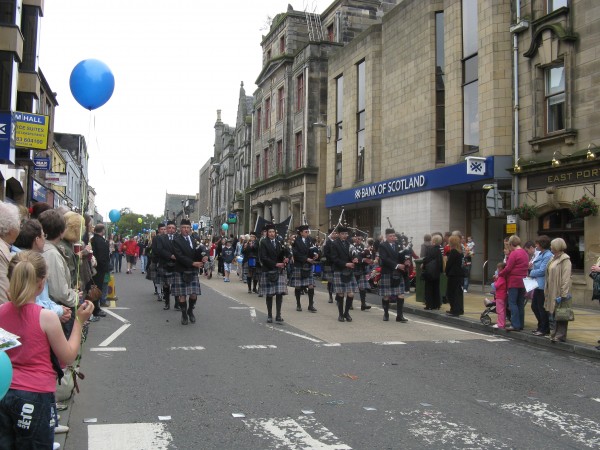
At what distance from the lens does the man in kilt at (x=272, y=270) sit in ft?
37.7

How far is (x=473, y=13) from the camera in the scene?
19344 millimetres

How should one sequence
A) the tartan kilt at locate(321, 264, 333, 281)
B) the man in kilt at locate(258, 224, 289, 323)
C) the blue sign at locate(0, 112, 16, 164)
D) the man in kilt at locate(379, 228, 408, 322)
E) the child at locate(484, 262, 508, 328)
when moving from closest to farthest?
the child at locate(484, 262, 508, 328), the man in kilt at locate(258, 224, 289, 323), the man in kilt at locate(379, 228, 408, 322), the tartan kilt at locate(321, 264, 333, 281), the blue sign at locate(0, 112, 16, 164)

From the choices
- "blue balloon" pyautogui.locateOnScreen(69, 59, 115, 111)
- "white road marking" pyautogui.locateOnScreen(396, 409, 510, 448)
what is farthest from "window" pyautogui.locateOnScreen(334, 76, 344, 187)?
"white road marking" pyautogui.locateOnScreen(396, 409, 510, 448)

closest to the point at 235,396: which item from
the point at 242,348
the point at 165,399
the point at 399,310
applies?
the point at 165,399

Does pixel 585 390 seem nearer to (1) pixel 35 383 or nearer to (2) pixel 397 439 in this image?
(2) pixel 397 439

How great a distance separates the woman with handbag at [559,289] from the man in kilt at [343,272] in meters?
3.87

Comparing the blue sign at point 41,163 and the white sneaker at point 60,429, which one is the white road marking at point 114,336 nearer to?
the white sneaker at point 60,429

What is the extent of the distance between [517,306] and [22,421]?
30.5 feet

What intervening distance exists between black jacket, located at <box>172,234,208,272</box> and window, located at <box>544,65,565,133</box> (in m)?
10.5

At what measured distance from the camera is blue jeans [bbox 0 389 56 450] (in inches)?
119

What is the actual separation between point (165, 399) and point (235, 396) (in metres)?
0.69

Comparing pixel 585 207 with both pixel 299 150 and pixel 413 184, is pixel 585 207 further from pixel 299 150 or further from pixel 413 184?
pixel 299 150

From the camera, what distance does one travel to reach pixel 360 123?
27.4 metres

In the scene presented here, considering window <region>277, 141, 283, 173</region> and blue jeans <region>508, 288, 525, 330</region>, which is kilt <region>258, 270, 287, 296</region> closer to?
blue jeans <region>508, 288, 525, 330</region>
